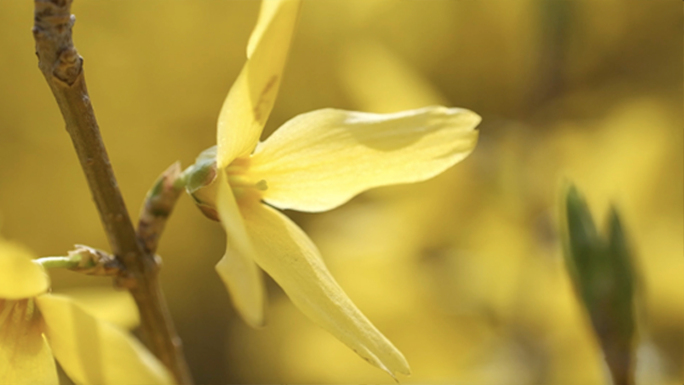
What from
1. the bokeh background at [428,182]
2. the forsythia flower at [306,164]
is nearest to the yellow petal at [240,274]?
the forsythia flower at [306,164]

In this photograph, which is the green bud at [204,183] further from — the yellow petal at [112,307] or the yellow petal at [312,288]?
the yellow petal at [112,307]

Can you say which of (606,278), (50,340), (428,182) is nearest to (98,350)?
(50,340)

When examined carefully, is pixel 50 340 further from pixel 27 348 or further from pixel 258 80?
pixel 258 80

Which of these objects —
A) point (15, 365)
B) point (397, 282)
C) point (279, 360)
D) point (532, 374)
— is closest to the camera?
point (15, 365)

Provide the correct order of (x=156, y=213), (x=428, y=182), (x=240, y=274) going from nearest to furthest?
(x=240, y=274) < (x=156, y=213) < (x=428, y=182)

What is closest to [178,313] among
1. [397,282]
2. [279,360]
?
[279,360]

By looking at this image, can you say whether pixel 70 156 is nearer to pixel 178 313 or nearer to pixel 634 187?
pixel 178 313
